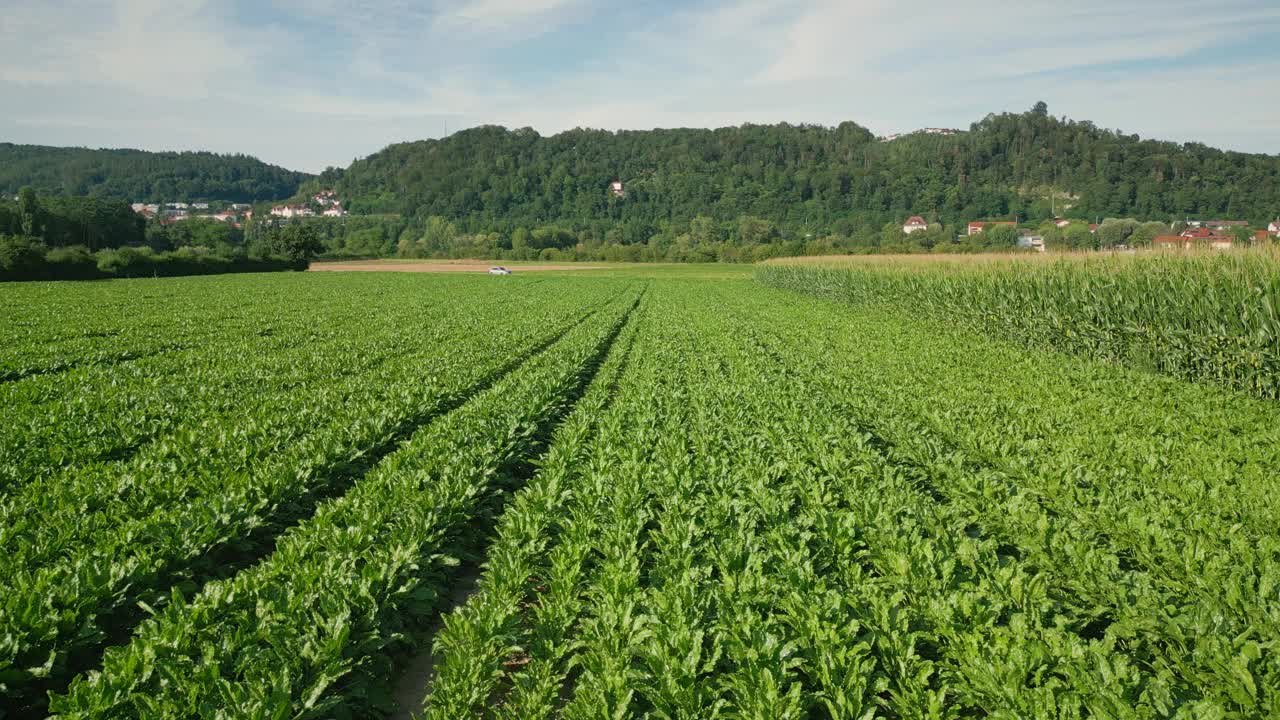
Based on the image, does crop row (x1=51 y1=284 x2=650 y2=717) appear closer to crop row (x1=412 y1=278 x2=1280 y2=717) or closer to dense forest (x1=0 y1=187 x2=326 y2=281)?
crop row (x1=412 y1=278 x2=1280 y2=717)

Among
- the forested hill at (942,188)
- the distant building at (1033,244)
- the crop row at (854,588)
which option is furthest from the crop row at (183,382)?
the forested hill at (942,188)

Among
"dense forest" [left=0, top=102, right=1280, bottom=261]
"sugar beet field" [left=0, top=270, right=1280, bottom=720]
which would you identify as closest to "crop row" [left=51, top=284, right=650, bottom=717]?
"sugar beet field" [left=0, top=270, right=1280, bottom=720]

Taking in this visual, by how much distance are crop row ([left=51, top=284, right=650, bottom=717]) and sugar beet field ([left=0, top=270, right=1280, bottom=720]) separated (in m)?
0.03

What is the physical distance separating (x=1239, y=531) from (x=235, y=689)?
748 cm

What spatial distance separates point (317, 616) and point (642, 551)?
8.88ft

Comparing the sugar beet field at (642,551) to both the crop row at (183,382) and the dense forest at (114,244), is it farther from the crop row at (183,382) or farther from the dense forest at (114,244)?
the dense forest at (114,244)

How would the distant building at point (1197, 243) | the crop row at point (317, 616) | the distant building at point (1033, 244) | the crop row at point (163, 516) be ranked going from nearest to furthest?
the crop row at point (317, 616), the crop row at point (163, 516), the distant building at point (1197, 243), the distant building at point (1033, 244)

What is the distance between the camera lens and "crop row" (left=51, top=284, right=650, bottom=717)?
3.80 m

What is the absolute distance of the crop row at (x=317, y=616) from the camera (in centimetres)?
380

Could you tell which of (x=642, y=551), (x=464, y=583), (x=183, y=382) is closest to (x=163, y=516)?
(x=464, y=583)

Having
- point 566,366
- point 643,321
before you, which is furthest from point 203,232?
point 566,366

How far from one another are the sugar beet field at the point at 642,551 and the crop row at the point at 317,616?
3cm

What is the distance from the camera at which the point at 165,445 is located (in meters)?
8.63

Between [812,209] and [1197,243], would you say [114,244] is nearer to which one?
[1197,243]
